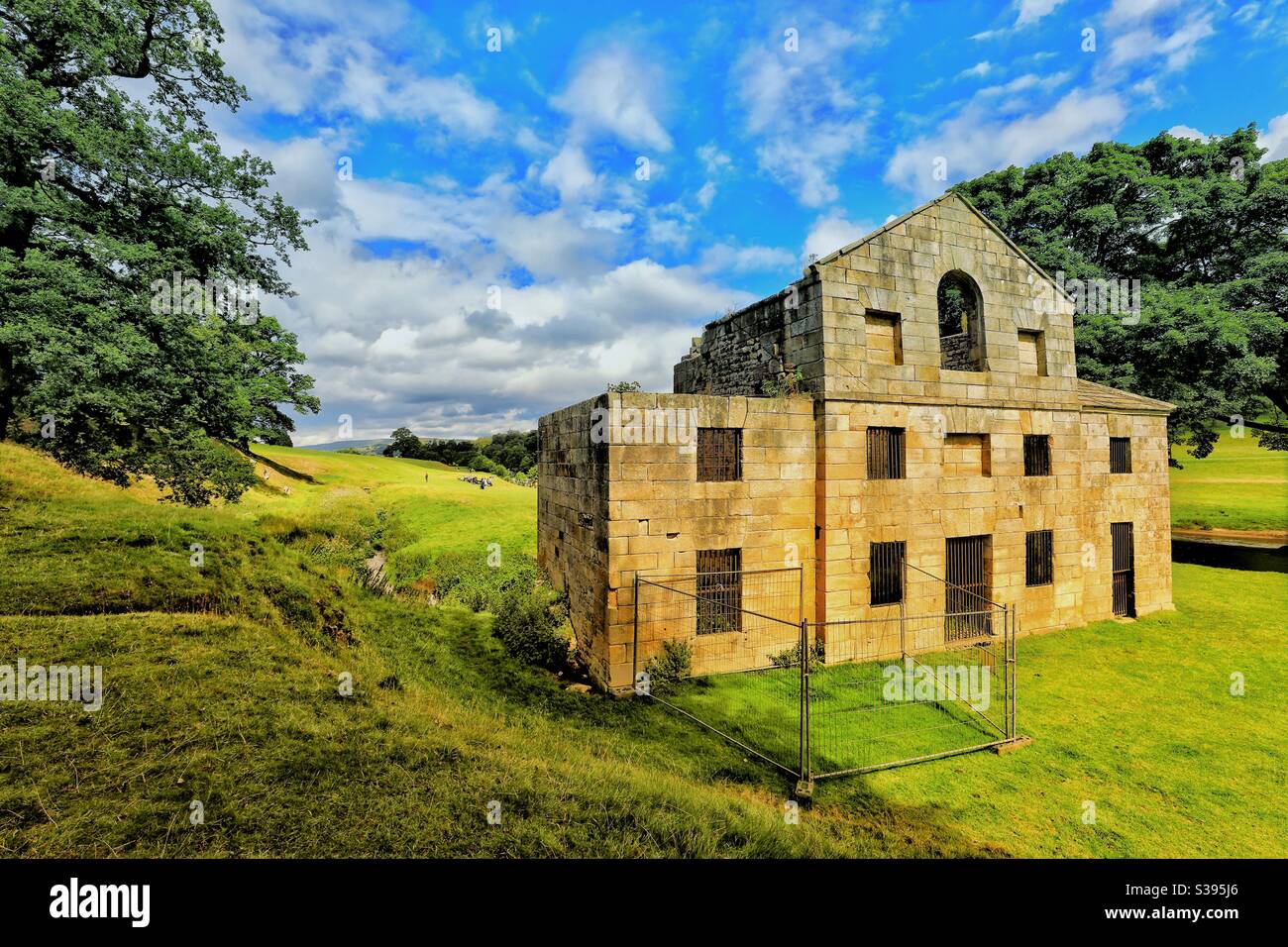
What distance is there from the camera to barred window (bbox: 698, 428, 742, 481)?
1175 centimetres

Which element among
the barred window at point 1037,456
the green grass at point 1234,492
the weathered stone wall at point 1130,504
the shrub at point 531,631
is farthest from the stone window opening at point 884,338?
the green grass at point 1234,492

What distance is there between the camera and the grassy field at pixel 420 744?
4742mm

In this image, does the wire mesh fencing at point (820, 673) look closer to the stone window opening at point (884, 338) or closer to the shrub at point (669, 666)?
the shrub at point (669, 666)

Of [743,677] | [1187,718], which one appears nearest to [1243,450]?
[1187,718]

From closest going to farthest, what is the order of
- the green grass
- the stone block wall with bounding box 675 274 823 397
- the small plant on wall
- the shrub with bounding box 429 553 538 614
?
1. the stone block wall with bounding box 675 274 823 397
2. the small plant on wall
3. the shrub with bounding box 429 553 538 614
4. the green grass

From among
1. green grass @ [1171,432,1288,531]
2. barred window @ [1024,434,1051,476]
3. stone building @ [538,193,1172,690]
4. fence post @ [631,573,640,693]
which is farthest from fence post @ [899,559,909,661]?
green grass @ [1171,432,1288,531]

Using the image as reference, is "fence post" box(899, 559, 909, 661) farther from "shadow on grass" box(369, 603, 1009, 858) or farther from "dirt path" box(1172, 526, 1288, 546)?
"dirt path" box(1172, 526, 1288, 546)

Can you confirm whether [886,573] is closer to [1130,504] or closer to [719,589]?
[719,589]

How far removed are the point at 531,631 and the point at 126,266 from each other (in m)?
15.1

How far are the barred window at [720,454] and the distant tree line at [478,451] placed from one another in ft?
180

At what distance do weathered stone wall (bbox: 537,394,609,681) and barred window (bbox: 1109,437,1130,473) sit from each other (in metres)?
17.1
